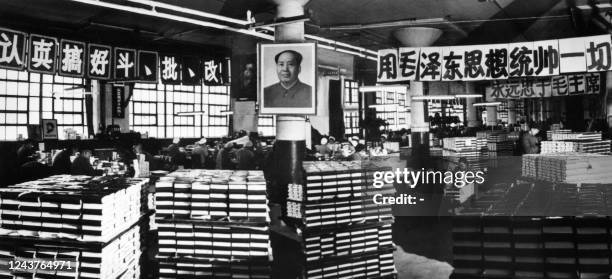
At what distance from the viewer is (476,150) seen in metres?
15.4

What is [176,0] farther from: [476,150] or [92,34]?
[476,150]

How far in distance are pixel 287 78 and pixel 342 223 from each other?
260 centimetres

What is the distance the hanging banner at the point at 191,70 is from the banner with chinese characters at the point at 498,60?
4348 millimetres

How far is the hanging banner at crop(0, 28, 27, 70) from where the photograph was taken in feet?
21.6

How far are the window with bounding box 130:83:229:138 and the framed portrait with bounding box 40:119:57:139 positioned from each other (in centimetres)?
343

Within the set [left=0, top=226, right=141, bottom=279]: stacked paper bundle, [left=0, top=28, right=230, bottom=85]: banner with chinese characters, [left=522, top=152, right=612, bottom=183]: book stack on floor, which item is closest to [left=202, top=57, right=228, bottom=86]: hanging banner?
[left=0, top=28, right=230, bottom=85]: banner with chinese characters

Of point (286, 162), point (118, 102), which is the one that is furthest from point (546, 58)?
point (118, 102)

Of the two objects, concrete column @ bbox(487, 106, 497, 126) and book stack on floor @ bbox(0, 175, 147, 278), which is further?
concrete column @ bbox(487, 106, 497, 126)

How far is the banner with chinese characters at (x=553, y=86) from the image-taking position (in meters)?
11.8

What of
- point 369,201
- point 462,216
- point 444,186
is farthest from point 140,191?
point 444,186

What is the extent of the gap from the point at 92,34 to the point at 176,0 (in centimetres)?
544

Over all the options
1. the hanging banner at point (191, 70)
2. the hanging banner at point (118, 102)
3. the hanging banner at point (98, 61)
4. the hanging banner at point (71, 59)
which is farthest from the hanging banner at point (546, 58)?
the hanging banner at point (118, 102)

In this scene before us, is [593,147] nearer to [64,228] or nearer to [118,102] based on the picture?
[64,228]

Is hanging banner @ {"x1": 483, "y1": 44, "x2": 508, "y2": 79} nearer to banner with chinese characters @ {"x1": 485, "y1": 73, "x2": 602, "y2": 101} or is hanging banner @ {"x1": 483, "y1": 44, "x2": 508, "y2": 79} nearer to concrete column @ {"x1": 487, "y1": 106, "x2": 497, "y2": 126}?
banner with chinese characters @ {"x1": 485, "y1": 73, "x2": 602, "y2": 101}
